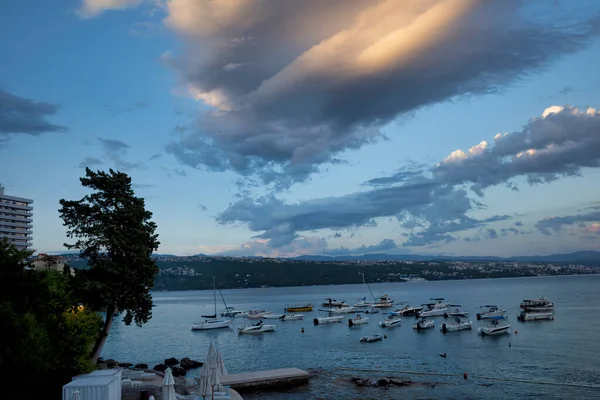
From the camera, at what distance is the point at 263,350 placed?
234 feet

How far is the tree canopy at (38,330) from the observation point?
802 inches

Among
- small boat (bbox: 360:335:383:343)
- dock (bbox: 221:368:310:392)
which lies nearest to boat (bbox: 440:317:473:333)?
small boat (bbox: 360:335:383:343)

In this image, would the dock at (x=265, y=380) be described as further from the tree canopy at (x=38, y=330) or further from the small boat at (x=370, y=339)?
the small boat at (x=370, y=339)

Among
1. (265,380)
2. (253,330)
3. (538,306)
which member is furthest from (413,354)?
Answer: (538,306)

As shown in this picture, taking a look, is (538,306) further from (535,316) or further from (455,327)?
(455,327)

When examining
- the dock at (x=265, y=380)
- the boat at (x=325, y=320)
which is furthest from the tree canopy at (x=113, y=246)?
the boat at (x=325, y=320)

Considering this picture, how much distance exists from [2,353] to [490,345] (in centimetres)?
6383

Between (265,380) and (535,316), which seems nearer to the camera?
(265,380)

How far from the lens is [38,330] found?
909 inches

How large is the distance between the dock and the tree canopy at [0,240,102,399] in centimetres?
1454

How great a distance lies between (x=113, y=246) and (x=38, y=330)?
10.1 metres

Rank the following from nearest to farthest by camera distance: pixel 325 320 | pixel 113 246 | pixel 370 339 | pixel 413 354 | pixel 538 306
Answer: pixel 113 246
pixel 413 354
pixel 370 339
pixel 325 320
pixel 538 306

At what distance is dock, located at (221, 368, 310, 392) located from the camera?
40.8 meters

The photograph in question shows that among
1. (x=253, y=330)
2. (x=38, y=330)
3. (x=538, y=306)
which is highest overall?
(x=38, y=330)
